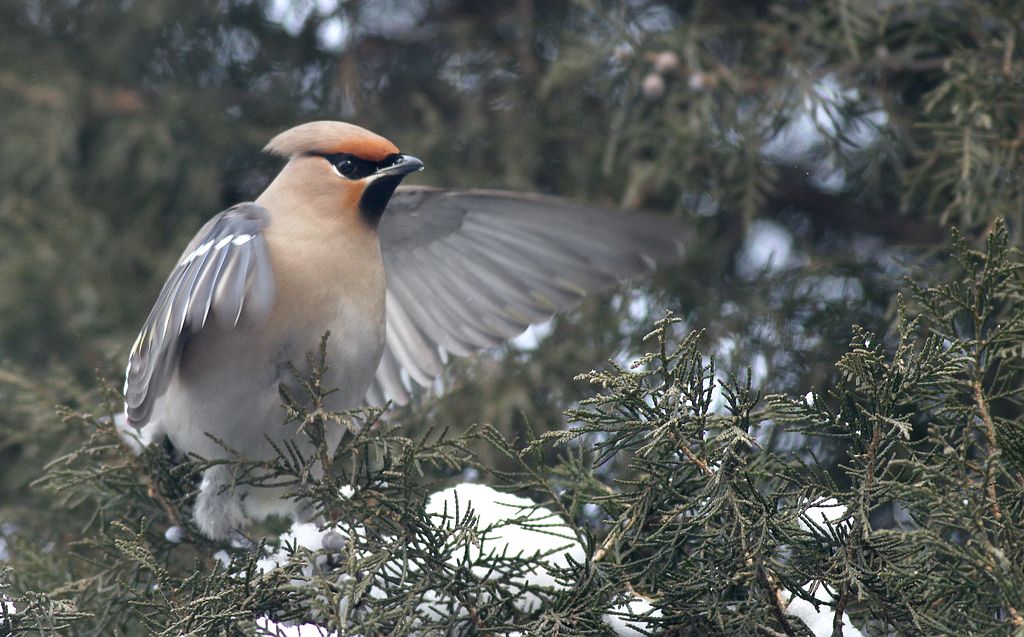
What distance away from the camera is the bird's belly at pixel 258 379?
9.66ft

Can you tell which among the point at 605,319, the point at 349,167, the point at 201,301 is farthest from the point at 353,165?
the point at 605,319

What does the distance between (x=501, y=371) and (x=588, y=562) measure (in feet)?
5.94

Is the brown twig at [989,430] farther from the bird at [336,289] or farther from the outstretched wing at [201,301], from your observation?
the outstretched wing at [201,301]

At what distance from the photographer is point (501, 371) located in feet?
12.9

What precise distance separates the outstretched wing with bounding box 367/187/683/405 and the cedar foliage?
0.70 ft

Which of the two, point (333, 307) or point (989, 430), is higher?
point (989, 430)

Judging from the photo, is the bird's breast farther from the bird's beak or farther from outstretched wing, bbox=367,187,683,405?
outstretched wing, bbox=367,187,683,405

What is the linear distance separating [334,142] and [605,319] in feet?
3.94

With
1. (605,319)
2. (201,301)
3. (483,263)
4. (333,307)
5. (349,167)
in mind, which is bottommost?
(605,319)

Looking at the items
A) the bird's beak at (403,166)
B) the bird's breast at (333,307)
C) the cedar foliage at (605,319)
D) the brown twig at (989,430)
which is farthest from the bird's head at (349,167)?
the brown twig at (989,430)

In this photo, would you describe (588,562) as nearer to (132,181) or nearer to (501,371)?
(501,371)

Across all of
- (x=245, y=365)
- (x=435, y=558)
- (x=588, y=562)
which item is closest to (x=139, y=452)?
(x=245, y=365)

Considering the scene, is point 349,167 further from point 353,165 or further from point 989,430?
point 989,430

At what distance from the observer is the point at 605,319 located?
3957 millimetres
